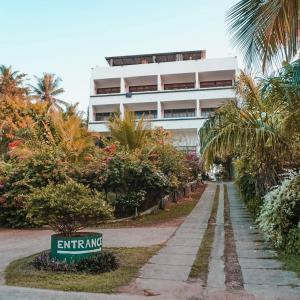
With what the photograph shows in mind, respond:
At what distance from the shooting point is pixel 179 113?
45.2m

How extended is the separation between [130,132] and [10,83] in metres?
26.4

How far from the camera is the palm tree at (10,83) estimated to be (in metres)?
38.2

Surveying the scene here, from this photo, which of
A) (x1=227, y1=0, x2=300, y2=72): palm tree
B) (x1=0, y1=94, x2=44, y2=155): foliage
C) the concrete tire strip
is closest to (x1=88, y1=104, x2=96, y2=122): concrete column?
(x1=0, y1=94, x2=44, y2=155): foliage

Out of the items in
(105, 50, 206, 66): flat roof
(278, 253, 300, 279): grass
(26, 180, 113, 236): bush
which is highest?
(105, 50, 206, 66): flat roof

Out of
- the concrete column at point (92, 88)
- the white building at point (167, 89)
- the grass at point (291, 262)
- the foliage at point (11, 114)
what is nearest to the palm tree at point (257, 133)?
the grass at point (291, 262)

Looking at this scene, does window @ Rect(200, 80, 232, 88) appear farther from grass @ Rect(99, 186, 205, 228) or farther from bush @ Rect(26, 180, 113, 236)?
bush @ Rect(26, 180, 113, 236)

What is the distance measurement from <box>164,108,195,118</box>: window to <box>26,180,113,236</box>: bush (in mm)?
37134

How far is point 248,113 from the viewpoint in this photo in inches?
389

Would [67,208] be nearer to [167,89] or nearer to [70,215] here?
[70,215]

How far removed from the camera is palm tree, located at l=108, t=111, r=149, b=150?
1614 centimetres

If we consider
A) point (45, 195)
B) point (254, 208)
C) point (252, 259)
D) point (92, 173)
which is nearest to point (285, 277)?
point (252, 259)

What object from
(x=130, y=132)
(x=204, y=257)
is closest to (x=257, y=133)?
(x=204, y=257)

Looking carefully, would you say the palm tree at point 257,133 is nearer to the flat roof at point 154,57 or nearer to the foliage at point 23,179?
the foliage at point 23,179

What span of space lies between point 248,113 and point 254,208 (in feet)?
14.6
